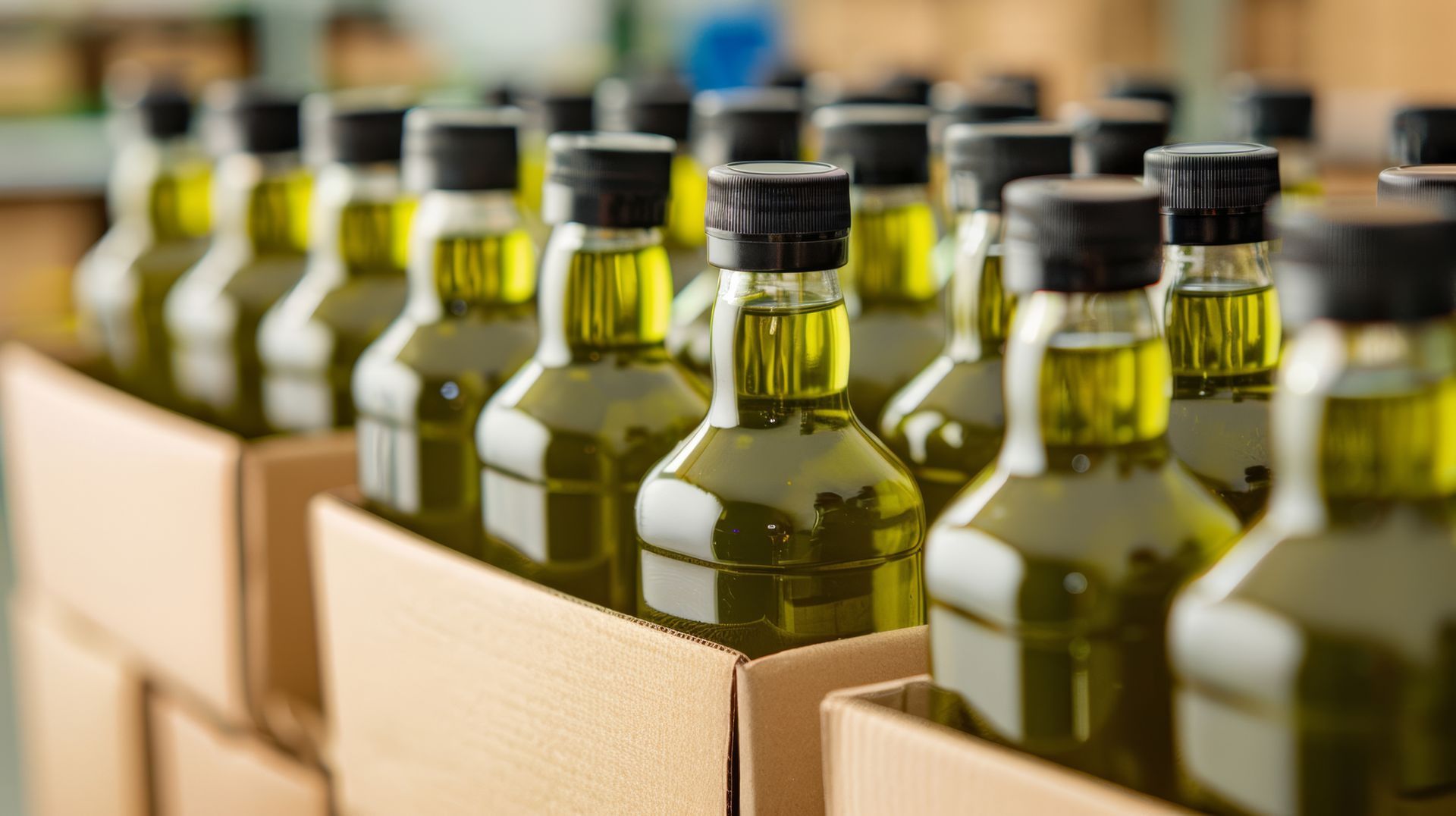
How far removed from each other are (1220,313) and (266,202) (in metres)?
0.84

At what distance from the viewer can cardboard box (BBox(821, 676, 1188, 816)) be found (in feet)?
1.53

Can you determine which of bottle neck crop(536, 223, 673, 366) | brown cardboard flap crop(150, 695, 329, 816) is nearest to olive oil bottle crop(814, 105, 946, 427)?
bottle neck crop(536, 223, 673, 366)

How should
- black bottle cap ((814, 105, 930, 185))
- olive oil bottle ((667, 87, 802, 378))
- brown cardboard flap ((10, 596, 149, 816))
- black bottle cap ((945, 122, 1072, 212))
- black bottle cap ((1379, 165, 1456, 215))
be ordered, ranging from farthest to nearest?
brown cardboard flap ((10, 596, 149, 816))
olive oil bottle ((667, 87, 802, 378))
black bottle cap ((814, 105, 930, 185))
black bottle cap ((945, 122, 1072, 212))
black bottle cap ((1379, 165, 1456, 215))

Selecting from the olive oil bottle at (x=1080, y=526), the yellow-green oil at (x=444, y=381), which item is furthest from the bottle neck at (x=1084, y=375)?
the yellow-green oil at (x=444, y=381)

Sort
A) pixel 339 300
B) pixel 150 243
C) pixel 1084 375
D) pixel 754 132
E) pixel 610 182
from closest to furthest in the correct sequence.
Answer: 1. pixel 1084 375
2. pixel 610 182
3. pixel 754 132
4. pixel 339 300
5. pixel 150 243

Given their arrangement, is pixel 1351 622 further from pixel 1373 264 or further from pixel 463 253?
pixel 463 253

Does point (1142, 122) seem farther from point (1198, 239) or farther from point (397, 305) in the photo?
point (397, 305)

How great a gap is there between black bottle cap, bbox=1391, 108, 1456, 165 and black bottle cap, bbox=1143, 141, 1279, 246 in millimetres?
185

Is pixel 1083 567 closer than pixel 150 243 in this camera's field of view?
Yes

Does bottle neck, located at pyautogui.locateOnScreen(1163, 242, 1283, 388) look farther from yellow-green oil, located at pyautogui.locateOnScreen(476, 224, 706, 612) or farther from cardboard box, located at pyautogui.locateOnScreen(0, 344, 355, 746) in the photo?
cardboard box, located at pyautogui.locateOnScreen(0, 344, 355, 746)

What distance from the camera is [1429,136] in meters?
0.75

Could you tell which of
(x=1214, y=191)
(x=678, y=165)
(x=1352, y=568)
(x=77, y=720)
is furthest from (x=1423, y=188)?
(x=77, y=720)

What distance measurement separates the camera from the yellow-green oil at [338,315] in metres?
1.06

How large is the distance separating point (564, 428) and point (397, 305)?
0.37 m
